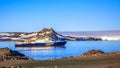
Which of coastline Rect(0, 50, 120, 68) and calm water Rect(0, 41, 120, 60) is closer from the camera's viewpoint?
coastline Rect(0, 50, 120, 68)

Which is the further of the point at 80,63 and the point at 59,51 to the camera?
the point at 59,51

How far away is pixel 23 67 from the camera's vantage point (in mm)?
20406

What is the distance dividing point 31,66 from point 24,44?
374 ft

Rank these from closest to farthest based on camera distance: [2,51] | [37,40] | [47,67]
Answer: [47,67]
[2,51]
[37,40]

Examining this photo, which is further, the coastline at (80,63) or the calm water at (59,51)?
the calm water at (59,51)

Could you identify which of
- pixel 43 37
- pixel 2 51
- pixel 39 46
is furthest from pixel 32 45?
pixel 2 51

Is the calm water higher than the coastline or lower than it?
lower

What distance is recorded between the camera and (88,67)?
1881 cm

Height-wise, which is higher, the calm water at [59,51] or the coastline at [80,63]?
the coastline at [80,63]

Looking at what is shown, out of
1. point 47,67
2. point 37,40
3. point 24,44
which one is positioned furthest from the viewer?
point 37,40

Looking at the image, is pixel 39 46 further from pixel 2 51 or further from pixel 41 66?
pixel 41 66

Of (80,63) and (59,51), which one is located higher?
(80,63)

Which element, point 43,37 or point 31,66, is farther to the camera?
point 43,37

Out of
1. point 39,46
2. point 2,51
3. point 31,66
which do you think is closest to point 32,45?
point 39,46
